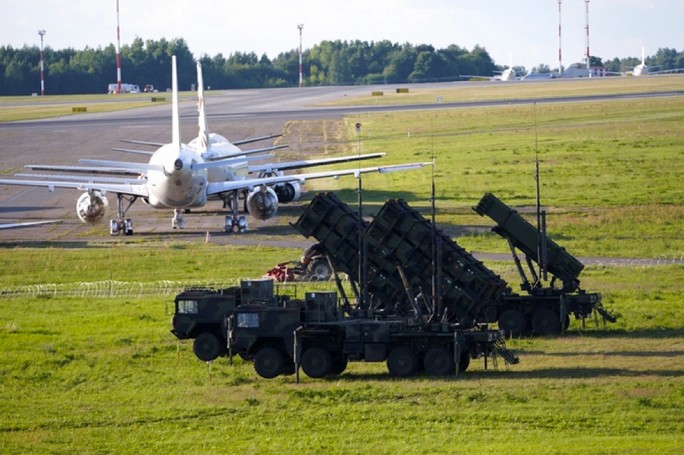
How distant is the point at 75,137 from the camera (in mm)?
135125

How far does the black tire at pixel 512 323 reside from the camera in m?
43.1

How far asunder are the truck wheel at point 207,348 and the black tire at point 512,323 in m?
9.68

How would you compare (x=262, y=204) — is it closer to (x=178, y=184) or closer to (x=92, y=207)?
(x=178, y=184)

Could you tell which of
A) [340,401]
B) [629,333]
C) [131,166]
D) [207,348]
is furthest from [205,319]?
[131,166]

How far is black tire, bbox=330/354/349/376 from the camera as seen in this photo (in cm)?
3666

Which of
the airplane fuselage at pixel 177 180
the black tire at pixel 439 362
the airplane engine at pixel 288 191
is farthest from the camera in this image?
the airplane engine at pixel 288 191

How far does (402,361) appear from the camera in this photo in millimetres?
36031

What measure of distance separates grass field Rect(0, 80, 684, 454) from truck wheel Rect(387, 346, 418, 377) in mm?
534

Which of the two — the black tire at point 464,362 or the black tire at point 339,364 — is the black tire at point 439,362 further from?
the black tire at point 339,364

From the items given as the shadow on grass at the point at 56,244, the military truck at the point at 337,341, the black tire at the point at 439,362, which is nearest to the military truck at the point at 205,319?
the military truck at the point at 337,341

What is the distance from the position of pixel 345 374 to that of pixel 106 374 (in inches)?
255

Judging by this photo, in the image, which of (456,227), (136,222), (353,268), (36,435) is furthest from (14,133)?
(36,435)

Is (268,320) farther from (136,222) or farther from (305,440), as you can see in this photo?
(136,222)

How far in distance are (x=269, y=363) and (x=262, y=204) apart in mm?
38527
